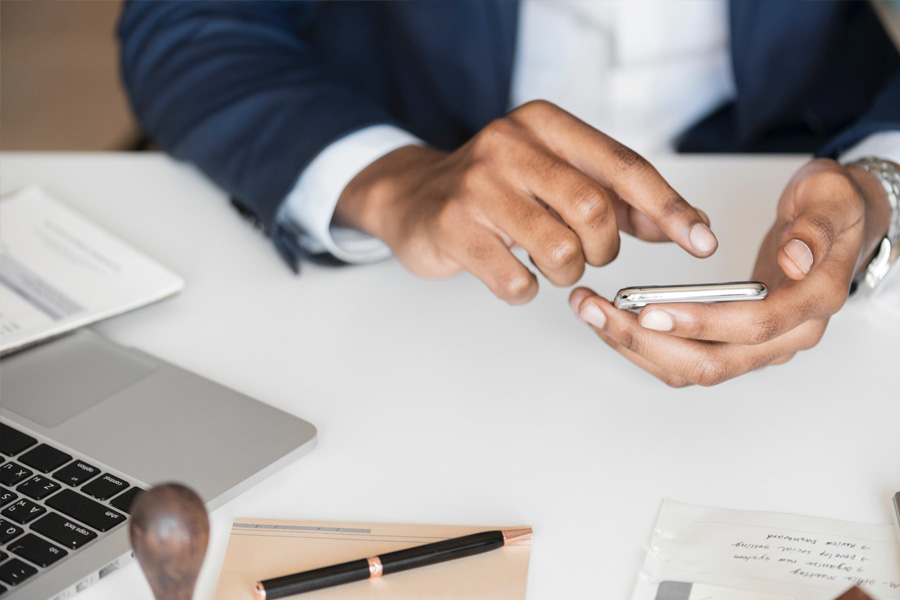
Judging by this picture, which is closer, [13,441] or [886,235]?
[13,441]

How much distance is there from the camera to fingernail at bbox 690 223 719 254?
0.50 meters

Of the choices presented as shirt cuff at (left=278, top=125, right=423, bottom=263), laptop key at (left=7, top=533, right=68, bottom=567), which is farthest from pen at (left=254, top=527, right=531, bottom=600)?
shirt cuff at (left=278, top=125, right=423, bottom=263)

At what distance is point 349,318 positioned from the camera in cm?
62

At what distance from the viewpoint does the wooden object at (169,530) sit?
298 millimetres

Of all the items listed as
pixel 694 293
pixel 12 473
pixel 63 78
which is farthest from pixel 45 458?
pixel 63 78

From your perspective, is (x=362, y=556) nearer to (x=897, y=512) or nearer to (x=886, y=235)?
(x=897, y=512)

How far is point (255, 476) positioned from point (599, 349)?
25 cm

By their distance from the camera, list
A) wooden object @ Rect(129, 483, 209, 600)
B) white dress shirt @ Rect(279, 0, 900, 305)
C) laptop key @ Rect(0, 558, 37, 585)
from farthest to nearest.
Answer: white dress shirt @ Rect(279, 0, 900, 305) → laptop key @ Rect(0, 558, 37, 585) → wooden object @ Rect(129, 483, 209, 600)

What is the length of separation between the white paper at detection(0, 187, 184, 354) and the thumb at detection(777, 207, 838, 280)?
43 centimetres

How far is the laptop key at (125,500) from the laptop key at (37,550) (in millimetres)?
36

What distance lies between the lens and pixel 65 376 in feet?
1.84

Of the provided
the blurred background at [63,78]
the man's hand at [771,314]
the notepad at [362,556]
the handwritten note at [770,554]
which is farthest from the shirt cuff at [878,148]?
the blurred background at [63,78]

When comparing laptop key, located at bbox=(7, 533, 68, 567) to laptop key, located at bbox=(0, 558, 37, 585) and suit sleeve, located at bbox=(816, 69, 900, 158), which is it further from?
suit sleeve, located at bbox=(816, 69, 900, 158)

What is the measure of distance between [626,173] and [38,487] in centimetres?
38
